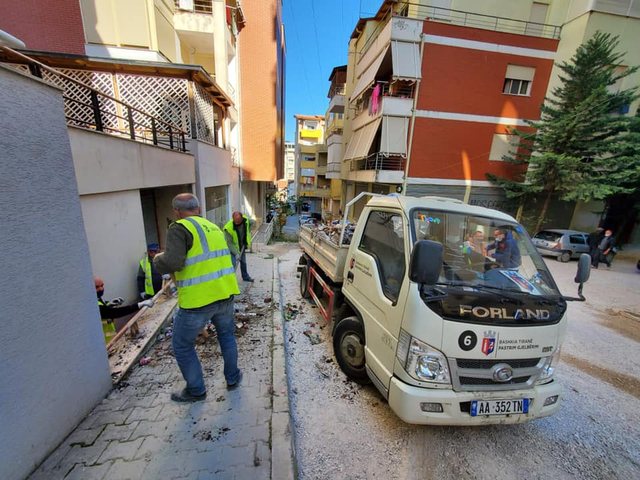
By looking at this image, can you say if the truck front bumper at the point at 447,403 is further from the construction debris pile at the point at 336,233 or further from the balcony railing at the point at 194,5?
the balcony railing at the point at 194,5

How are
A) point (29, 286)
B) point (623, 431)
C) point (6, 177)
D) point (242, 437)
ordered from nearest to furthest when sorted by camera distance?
point (6, 177), point (29, 286), point (242, 437), point (623, 431)

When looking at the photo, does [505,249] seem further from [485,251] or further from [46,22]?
[46,22]

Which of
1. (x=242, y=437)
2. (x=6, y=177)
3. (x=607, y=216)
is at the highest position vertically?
(x=6, y=177)

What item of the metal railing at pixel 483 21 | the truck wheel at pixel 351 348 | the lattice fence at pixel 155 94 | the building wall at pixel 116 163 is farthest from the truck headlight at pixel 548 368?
the metal railing at pixel 483 21

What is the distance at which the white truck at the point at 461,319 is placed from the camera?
7.00ft

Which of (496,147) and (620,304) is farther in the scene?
(496,147)

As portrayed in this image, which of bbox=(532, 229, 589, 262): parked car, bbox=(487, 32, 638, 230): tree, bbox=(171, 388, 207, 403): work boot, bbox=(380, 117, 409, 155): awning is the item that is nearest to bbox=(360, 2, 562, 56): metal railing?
bbox=(487, 32, 638, 230): tree

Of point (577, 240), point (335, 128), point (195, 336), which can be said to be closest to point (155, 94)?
point (195, 336)

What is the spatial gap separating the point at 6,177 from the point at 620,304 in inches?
427

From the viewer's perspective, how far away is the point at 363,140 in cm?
1440

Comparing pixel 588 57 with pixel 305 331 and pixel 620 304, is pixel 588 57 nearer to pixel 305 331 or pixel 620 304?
pixel 620 304

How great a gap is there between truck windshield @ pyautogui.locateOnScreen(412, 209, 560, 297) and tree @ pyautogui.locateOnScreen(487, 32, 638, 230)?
12.6 metres

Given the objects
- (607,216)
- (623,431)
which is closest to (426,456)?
(623,431)

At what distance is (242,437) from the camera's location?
7.41ft
